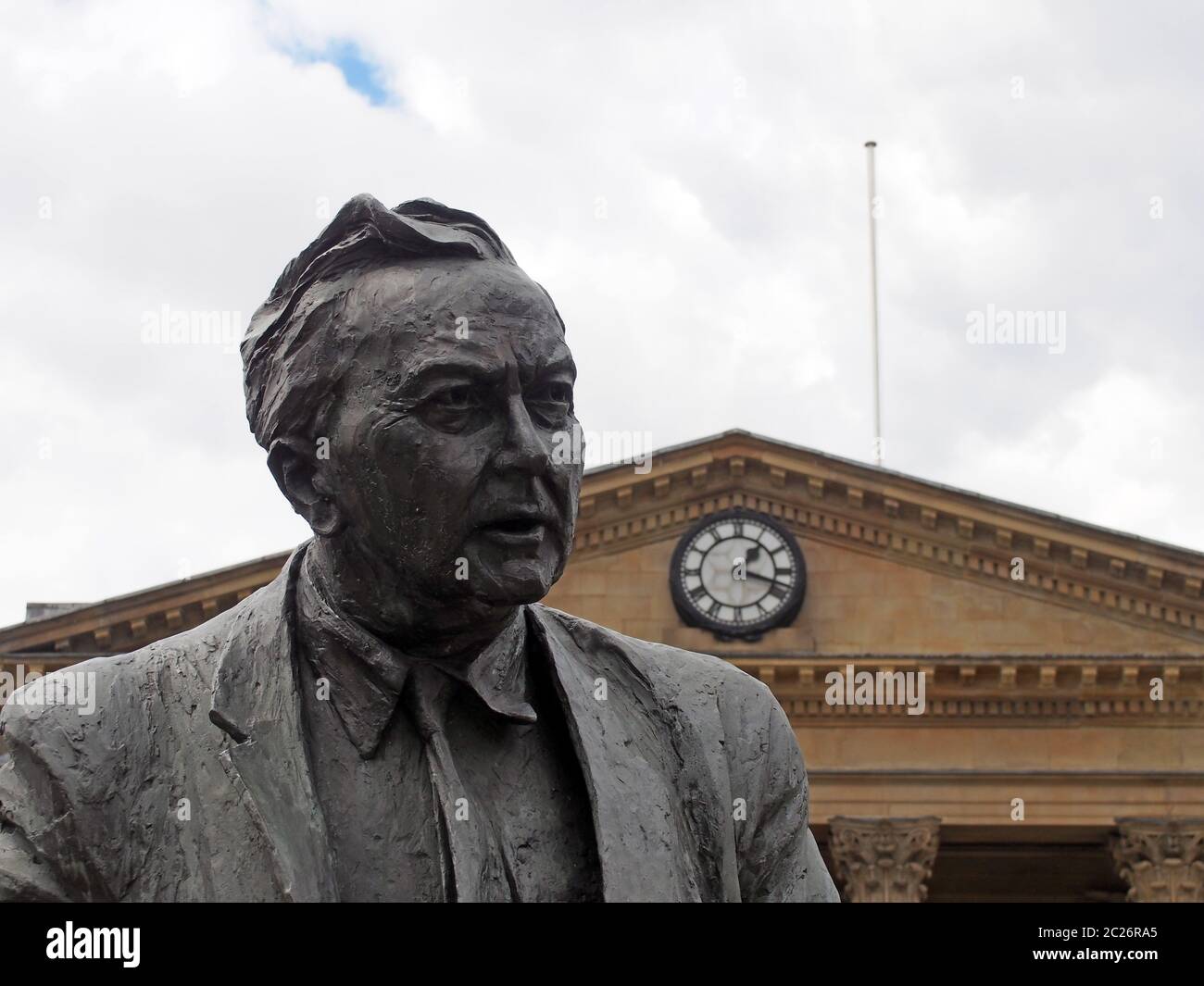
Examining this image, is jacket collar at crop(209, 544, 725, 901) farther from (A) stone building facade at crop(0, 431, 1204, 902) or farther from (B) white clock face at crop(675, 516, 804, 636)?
(B) white clock face at crop(675, 516, 804, 636)

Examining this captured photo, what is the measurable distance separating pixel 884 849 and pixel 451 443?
32557 millimetres

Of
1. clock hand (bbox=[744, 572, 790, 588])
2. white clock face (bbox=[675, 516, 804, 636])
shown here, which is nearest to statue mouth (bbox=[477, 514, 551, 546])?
white clock face (bbox=[675, 516, 804, 636])

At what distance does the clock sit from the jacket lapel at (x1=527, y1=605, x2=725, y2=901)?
108ft

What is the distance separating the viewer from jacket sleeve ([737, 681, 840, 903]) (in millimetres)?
2715

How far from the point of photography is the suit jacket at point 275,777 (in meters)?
2.50

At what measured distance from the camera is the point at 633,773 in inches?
105

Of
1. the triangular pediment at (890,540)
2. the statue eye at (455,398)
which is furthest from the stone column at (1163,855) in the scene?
the statue eye at (455,398)

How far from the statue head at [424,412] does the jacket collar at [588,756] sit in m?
0.14

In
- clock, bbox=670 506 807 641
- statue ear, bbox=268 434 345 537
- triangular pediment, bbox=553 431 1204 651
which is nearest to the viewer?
statue ear, bbox=268 434 345 537

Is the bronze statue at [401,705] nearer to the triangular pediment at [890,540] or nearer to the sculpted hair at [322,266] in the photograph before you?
the sculpted hair at [322,266]

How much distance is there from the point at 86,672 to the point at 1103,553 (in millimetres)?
32779

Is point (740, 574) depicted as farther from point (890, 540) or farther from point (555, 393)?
point (555, 393)

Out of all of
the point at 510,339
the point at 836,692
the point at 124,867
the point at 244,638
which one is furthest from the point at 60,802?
the point at 836,692
